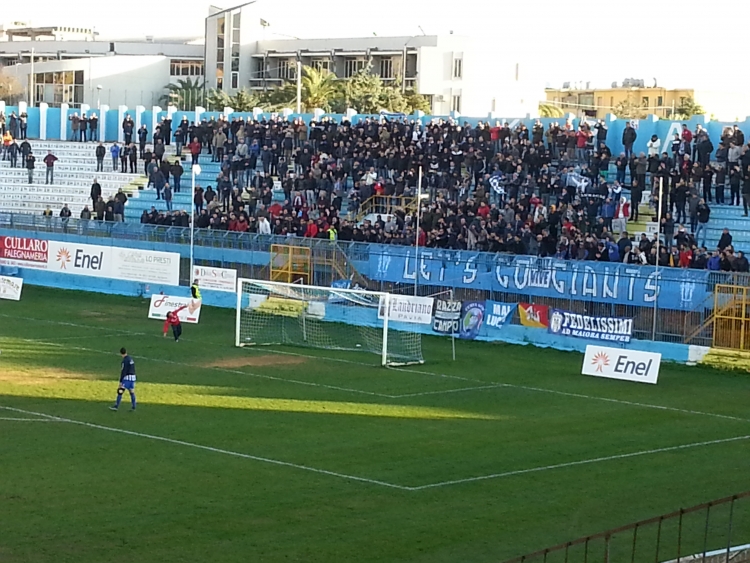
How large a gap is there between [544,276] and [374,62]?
68303mm

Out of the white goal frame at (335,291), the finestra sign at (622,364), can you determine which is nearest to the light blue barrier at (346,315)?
Result: the white goal frame at (335,291)

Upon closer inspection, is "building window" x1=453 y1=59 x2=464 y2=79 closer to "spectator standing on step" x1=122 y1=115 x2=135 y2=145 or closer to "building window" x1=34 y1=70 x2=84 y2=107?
"building window" x1=34 y1=70 x2=84 y2=107

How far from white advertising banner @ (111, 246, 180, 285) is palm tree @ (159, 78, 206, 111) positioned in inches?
1903

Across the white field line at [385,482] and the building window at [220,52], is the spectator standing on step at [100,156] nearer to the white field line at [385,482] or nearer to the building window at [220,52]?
the white field line at [385,482]

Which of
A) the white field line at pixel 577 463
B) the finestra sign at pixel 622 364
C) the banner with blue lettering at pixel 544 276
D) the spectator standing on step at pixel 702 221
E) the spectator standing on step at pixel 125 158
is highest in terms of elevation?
the spectator standing on step at pixel 125 158

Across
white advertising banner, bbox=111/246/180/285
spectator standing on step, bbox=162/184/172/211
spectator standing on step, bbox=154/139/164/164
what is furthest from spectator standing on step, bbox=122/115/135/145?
white advertising banner, bbox=111/246/180/285

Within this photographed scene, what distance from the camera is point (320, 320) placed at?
42.6 m

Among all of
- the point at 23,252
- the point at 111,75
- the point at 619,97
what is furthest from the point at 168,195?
the point at 619,97

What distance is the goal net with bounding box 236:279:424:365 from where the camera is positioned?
38.9m

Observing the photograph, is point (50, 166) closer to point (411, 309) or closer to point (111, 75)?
point (411, 309)

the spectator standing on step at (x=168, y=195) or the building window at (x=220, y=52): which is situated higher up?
the building window at (x=220, y=52)

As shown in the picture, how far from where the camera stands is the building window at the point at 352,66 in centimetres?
10475

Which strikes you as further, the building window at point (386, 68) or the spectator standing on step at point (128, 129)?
the building window at point (386, 68)

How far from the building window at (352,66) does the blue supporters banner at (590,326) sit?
226 feet
